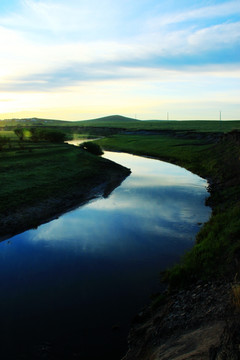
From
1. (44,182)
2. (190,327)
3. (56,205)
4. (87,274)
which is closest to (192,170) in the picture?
(44,182)

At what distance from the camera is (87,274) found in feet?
52.6

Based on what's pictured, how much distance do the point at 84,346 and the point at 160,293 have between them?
4.40 meters

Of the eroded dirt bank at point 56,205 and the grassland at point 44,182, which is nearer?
the eroded dirt bank at point 56,205

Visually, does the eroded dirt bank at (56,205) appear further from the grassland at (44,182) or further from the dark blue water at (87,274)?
the dark blue water at (87,274)

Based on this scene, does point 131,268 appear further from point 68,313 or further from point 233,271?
point 233,271

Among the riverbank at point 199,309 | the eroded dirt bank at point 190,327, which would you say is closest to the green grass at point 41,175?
the riverbank at point 199,309

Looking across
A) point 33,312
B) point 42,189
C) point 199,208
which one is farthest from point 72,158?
point 33,312

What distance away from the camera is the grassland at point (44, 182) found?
25788mm

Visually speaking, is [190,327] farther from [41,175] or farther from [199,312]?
[41,175]

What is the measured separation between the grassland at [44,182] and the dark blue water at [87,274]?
7.03 ft

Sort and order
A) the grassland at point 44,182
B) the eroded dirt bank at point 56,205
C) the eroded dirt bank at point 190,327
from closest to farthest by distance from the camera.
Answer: the eroded dirt bank at point 190,327 → the eroded dirt bank at point 56,205 → the grassland at point 44,182

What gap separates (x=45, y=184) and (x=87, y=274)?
19788mm

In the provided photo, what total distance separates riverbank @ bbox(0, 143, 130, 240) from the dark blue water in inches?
75.8

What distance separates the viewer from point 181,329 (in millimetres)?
9820
